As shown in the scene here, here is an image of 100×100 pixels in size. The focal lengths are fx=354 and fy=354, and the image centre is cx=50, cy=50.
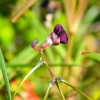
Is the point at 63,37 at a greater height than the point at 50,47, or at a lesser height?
lesser

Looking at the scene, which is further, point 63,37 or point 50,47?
point 50,47

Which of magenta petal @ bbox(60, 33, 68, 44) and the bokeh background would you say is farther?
the bokeh background

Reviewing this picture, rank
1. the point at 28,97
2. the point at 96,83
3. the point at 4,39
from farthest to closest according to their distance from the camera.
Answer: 1. the point at 4,39
2. the point at 96,83
3. the point at 28,97

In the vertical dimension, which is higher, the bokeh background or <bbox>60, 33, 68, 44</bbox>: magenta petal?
the bokeh background

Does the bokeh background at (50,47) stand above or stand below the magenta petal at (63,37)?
above

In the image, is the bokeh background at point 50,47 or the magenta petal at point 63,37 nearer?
the magenta petal at point 63,37

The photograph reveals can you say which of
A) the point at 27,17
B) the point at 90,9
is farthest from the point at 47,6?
the point at 90,9

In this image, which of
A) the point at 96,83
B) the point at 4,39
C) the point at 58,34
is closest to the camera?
the point at 58,34

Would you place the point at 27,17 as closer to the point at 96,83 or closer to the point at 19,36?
Result: the point at 19,36
